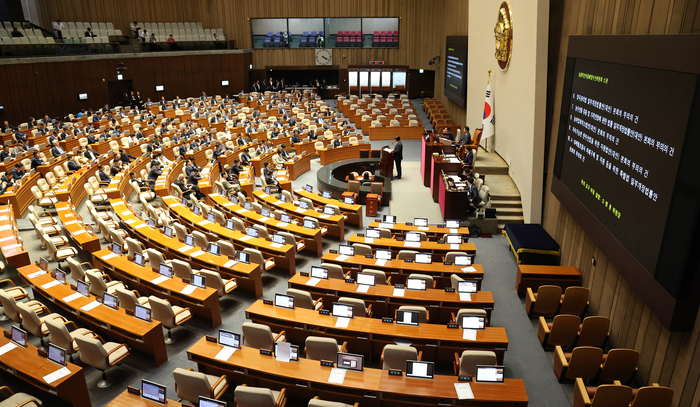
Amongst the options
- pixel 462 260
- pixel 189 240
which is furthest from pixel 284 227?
pixel 462 260

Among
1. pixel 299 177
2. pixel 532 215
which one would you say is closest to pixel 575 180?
pixel 532 215

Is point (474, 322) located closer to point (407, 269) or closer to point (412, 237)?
point (407, 269)

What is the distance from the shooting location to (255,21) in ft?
111

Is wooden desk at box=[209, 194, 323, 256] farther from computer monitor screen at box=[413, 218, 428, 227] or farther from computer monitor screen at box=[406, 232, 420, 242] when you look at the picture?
computer monitor screen at box=[413, 218, 428, 227]

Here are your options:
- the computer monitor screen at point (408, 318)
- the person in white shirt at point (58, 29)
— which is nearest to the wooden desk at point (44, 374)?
the computer monitor screen at point (408, 318)

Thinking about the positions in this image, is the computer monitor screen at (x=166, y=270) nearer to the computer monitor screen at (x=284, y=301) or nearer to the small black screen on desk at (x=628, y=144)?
the computer monitor screen at (x=284, y=301)

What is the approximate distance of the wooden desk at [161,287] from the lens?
776 cm

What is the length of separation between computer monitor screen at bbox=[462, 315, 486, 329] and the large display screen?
1497cm

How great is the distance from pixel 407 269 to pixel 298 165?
9281mm

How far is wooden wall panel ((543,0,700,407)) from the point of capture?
5422mm

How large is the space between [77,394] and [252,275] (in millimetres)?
3455

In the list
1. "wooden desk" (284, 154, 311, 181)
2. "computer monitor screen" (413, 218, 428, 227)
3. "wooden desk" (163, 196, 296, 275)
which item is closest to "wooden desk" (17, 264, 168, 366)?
"wooden desk" (163, 196, 296, 275)

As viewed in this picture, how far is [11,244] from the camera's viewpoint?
30.8ft

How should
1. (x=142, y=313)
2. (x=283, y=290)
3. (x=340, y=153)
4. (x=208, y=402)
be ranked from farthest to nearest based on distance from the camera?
1. (x=340, y=153)
2. (x=283, y=290)
3. (x=142, y=313)
4. (x=208, y=402)
